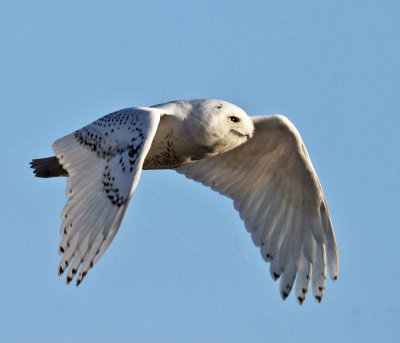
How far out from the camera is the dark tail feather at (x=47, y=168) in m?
11.0

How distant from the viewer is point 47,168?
11.1 m

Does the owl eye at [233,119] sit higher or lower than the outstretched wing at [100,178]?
higher

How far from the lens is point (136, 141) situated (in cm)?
905

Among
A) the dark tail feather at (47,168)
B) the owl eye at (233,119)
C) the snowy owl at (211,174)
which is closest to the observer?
the snowy owl at (211,174)

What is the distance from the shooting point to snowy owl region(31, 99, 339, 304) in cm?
873

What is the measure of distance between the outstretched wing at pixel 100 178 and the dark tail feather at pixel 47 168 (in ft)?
3.59

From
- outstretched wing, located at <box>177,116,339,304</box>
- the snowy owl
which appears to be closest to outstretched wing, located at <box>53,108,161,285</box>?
the snowy owl

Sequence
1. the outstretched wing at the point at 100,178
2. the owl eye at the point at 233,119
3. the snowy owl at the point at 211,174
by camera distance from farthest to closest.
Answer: the owl eye at the point at 233,119, the snowy owl at the point at 211,174, the outstretched wing at the point at 100,178

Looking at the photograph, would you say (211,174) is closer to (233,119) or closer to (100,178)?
(233,119)

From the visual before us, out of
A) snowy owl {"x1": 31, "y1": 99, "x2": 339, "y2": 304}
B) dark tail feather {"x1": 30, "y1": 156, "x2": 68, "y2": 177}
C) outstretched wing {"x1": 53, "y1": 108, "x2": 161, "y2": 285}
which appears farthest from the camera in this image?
dark tail feather {"x1": 30, "y1": 156, "x2": 68, "y2": 177}

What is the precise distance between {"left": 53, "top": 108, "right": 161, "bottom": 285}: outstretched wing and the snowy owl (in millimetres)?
12

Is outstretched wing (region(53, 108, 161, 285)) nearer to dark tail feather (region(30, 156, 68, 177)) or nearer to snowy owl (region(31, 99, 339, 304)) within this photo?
snowy owl (region(31, 99, 339, 304))

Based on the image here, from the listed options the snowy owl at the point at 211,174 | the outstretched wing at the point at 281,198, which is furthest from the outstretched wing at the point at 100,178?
the outstretched wing at the point at 281,198

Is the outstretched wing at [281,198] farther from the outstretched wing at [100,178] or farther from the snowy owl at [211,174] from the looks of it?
the outstretched wing at [100,178]
